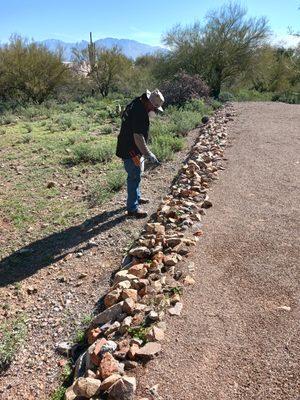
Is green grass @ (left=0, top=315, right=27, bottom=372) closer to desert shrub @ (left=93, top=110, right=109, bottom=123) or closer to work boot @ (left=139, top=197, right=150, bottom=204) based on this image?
work boot @ (left=139, top=197, right=150, bottom=204)

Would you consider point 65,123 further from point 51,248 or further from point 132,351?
point 132,351

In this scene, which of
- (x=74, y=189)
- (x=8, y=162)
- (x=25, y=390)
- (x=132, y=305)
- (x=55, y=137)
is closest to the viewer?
(x=25, y=390)

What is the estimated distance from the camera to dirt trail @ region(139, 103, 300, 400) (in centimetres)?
285

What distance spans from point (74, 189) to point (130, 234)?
2366 mm

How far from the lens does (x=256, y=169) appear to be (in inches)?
298

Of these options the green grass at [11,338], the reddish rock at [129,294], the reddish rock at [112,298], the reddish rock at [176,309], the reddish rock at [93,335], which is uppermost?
the reddish rock at [176,309]

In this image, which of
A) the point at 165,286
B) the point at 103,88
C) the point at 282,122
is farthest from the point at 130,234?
the point at 103,88

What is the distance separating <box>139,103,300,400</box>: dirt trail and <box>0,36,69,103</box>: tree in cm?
1831

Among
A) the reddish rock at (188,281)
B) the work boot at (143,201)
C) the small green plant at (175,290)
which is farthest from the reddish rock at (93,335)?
the work boot at (143,201)

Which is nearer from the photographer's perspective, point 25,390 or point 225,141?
point 25,390

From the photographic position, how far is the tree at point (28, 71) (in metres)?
22.0

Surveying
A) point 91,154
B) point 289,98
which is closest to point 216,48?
point 289,98

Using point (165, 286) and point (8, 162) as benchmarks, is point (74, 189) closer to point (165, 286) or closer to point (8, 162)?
point (8, 162)

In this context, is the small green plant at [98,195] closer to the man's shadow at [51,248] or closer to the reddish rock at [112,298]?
the man's shadow at [51,248]
